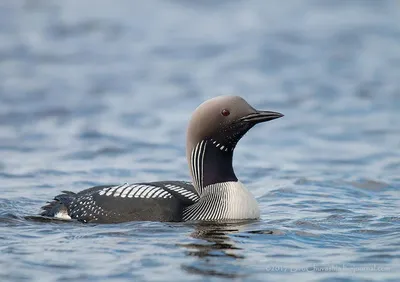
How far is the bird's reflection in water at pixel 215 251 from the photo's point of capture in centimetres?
685

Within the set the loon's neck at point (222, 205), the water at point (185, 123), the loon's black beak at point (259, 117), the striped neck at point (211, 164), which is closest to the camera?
the water at point (185, 123)

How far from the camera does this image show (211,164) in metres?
8.20

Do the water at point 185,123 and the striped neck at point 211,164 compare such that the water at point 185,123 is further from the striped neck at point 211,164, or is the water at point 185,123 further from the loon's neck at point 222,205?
the striped neck at point 211,164

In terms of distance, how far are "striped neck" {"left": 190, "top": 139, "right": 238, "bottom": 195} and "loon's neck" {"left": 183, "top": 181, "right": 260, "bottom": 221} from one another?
7 cm

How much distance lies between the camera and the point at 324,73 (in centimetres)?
1627

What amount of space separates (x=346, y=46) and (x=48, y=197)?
889cm

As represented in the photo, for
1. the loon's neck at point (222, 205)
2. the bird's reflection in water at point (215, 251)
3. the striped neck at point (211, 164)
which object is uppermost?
the striped neck at point (211, 164)

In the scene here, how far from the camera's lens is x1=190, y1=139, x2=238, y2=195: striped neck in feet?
26.8

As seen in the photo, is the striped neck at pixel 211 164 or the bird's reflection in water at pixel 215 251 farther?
the striped neck at pixel 211 164

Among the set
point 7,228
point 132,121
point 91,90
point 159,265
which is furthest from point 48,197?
point 91,90

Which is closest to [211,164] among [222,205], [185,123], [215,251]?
[222,205]

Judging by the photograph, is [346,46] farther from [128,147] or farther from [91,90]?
[128,147]

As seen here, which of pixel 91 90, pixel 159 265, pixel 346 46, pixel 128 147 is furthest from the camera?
pixel 346 46

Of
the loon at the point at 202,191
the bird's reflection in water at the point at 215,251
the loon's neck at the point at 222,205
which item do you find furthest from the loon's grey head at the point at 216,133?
the bird's reflection in water at the point at 215,251
